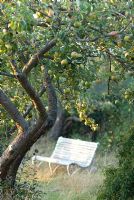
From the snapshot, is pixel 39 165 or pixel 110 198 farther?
pixel 39 165

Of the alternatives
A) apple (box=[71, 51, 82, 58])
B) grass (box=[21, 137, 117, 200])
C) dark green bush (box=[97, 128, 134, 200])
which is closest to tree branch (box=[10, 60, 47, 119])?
apple (box=[71, 51, 82, 58])

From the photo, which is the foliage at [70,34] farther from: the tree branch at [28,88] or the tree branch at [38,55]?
the tree branch at [28,88]

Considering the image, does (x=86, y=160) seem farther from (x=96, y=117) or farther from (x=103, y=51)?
(x=103, y=51)

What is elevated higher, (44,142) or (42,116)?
(42,116)

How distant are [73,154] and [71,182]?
2412 mm

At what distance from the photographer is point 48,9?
3.87 meters

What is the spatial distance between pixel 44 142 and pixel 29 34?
10.5m

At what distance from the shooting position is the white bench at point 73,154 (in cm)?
1077

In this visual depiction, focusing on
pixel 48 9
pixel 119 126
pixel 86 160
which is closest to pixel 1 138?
pixel 48 9

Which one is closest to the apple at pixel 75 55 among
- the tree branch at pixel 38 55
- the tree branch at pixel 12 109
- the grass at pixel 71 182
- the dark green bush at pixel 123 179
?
the tree branch at pixel 38 55

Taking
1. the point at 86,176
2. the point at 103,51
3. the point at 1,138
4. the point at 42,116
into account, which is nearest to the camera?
the point at 103,51

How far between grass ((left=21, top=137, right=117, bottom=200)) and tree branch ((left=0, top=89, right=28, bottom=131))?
5.84ft

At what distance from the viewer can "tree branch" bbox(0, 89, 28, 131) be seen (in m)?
5.15

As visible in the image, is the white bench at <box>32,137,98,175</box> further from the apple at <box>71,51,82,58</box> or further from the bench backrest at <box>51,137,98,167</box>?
the apple at <box>71,51,82,58</box>
